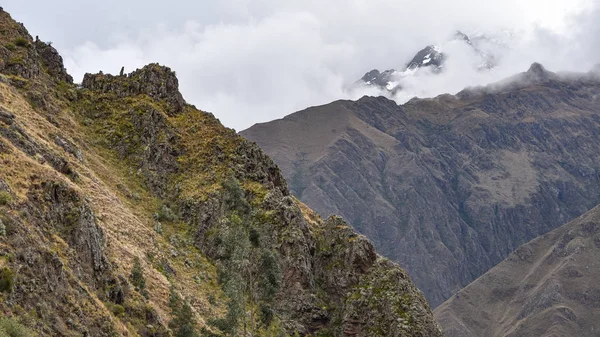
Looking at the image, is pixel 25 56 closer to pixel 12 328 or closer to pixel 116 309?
pixel 116 309

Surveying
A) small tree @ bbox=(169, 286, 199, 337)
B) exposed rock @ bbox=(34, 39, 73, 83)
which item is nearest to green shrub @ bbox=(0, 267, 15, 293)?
small tree @ bbox=(169, 286, 199, 337)

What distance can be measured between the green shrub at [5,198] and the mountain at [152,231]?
0.74 meters

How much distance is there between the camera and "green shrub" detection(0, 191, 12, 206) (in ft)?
145

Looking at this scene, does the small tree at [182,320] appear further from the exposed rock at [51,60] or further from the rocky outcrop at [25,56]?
the exposed rock at [51,60]

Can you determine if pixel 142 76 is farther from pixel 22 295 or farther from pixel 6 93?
pixel 22 295

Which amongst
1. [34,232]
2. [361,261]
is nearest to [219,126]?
[361,261]

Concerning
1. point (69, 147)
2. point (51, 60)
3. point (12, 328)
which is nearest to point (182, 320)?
point (12, 328)

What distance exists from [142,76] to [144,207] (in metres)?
33.1

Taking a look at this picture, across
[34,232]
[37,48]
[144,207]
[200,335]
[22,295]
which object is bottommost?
[200,335]

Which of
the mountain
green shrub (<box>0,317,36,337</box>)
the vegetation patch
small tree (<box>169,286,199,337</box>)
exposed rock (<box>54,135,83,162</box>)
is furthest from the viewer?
the vegetation patch

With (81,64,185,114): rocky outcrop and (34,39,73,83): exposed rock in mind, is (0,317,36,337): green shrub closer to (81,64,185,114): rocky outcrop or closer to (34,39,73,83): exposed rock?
(81,64,185,114): rocky outcrop

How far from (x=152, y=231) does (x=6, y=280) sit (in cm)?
3557

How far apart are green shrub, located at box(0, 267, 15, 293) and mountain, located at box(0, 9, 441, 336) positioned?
0.08m

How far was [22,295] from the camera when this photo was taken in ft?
132
